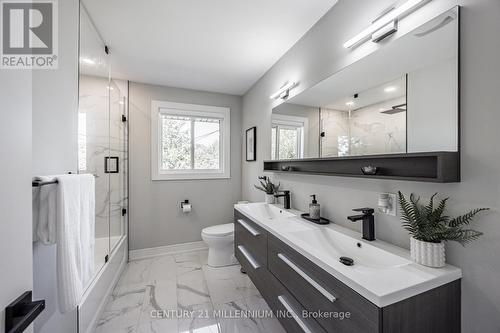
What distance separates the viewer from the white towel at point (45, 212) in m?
0.92

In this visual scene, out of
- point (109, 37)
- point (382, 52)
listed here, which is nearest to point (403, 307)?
point (382, 52)

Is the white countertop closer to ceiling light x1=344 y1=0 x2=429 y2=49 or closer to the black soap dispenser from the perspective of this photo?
the black soap dispenser

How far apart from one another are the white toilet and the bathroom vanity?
0.95 metres

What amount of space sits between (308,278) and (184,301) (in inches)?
55.8

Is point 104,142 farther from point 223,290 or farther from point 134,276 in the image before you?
point 223,290

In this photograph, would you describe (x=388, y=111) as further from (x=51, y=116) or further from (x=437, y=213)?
(x=51, y=116)

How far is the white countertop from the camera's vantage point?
75 cm

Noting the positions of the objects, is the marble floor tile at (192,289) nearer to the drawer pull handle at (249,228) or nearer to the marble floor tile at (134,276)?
the marble floor tile at (134,276)

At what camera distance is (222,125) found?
3285 millimetres

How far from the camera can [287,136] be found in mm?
2078

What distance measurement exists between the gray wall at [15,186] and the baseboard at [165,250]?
2490 mm

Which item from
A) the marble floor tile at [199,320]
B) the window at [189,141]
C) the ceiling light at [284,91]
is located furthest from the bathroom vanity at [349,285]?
the window at [189,141]

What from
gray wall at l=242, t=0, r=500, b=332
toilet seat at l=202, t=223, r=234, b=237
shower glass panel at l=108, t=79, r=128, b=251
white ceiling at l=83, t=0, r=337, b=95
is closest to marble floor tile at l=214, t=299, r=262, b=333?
toilet seat at l=202, t=223, r=234, b=237

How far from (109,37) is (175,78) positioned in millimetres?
878
